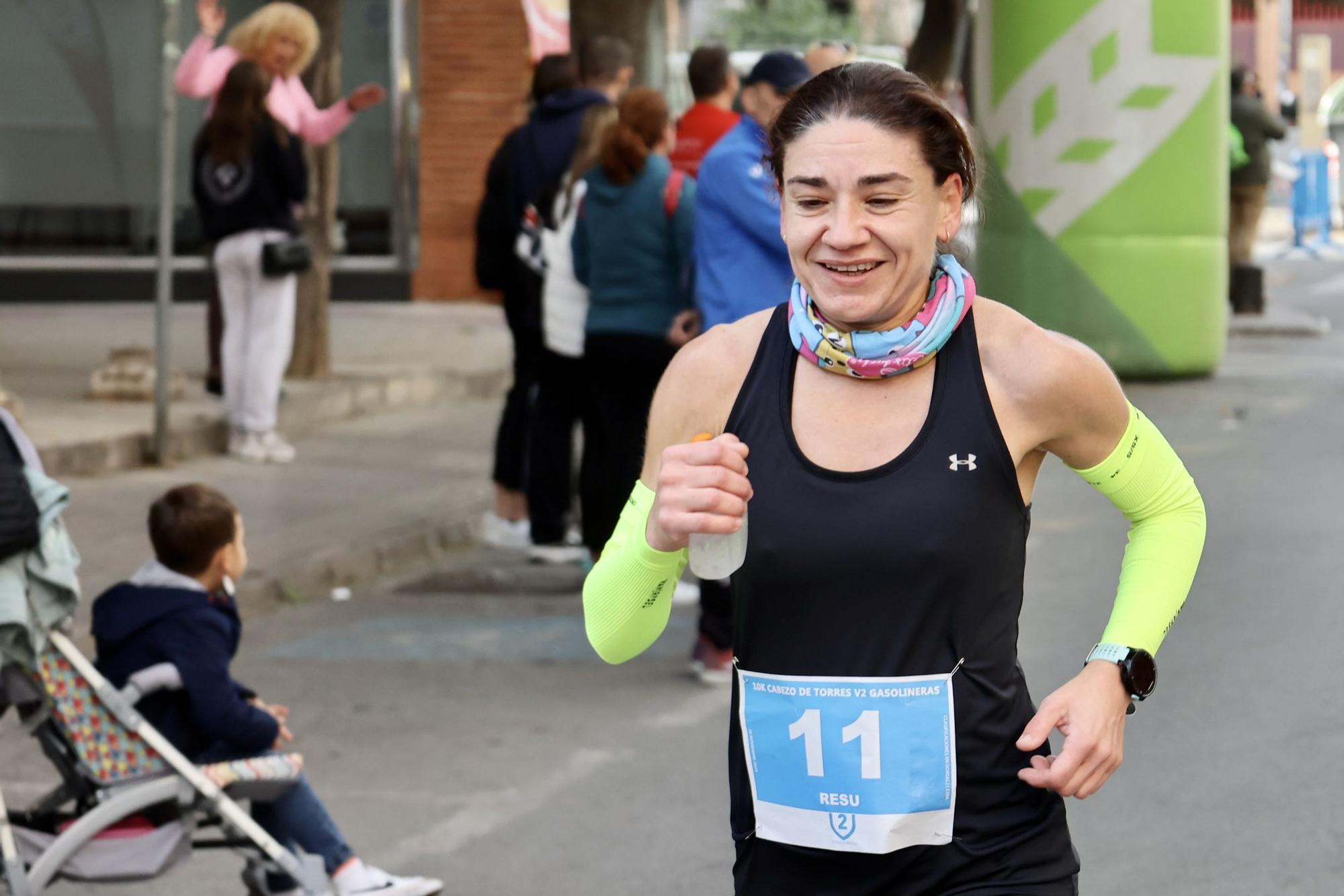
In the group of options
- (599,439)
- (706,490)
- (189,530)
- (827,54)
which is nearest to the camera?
(706,490)

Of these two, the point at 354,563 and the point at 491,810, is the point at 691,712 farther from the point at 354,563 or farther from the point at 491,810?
the point at 354,563

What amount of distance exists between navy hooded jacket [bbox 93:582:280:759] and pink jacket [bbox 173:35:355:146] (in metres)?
7.10

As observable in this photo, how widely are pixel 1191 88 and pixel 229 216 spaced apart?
23.2ft

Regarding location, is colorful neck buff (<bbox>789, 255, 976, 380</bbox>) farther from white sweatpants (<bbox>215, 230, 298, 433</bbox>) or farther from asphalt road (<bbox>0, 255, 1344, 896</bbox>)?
white sweatpants (<bbox>215, 230, 298, 433</bbox>)

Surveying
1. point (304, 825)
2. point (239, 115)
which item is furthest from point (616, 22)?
point (304, 825)

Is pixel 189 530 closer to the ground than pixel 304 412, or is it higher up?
higher up

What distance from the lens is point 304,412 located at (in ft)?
41.6

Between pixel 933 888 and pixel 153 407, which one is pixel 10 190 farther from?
pixel 933 888

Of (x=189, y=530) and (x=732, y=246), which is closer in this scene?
(x=189, y=530)

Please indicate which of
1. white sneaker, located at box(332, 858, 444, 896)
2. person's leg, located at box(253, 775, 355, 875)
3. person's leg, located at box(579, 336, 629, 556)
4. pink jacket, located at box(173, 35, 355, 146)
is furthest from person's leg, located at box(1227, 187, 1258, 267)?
person's leg, located at box(253, 775, 355, 875)

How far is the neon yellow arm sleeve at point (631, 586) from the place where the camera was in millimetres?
2752

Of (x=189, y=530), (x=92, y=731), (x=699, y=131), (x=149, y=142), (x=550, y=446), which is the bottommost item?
(x=550, y=446)

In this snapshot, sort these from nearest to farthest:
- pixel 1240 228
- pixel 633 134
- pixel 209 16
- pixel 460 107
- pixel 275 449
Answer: pixel 633 134 < pixel 209 16 < pixel 275 449 < pixel 460 107 < pixel 1240 228

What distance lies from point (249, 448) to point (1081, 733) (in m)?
9.20
